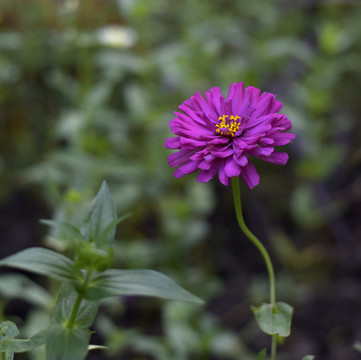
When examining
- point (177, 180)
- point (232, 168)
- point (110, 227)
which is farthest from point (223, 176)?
point (177, 180)

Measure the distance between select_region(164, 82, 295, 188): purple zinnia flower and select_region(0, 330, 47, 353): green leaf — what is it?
8.5 inches

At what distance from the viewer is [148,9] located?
4.77 ft

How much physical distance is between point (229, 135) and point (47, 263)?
25 centimetres

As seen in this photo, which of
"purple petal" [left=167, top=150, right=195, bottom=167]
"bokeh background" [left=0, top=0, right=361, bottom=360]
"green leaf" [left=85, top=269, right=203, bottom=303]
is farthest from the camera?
"bokeh background" [left=0, top=0, right=361, bottom=360]

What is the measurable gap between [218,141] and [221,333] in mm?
692

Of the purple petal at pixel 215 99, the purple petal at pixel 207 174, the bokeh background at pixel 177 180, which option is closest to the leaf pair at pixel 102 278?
the purple petal at pixel 207 174

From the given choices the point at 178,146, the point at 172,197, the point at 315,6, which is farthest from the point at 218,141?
the point at 315,6

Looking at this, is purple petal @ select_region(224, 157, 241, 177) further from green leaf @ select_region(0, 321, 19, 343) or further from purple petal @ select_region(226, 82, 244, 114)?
green leaf @ select_region(0, 321, 19, 343)

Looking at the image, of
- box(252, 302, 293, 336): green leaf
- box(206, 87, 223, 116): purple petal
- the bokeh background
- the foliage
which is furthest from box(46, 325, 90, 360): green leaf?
the bokeh background

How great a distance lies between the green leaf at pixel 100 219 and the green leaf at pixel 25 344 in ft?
0.35

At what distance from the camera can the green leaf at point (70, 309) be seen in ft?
1.70

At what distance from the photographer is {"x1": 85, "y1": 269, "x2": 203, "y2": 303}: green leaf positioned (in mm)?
459

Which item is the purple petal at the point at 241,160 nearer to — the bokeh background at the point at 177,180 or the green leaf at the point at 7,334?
the green leaf at the point at 7,334

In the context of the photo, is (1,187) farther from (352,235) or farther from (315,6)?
(315,6)
